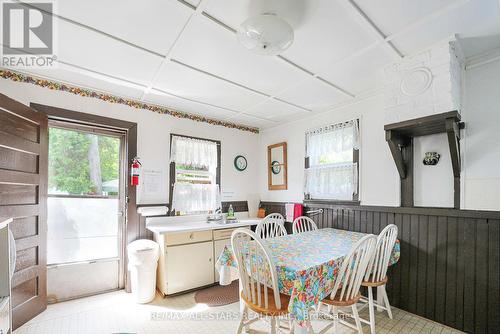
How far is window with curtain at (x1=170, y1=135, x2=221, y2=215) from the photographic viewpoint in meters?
3.40

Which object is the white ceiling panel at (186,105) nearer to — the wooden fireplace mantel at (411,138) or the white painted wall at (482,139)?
the wooden fireplace mantel at (411,138)

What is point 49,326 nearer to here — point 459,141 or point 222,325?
point 222,325

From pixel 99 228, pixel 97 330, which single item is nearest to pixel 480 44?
pixel 97 330

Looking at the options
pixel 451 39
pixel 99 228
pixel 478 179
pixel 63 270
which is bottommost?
pixel 63 270

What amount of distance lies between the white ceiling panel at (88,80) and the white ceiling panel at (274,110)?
4.83ft

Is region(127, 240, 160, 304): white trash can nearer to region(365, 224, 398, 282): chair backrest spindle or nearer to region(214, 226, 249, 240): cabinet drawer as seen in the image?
region(214, 226, 249, 240): cabinet drawer

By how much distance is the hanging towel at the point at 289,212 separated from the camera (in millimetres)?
3582

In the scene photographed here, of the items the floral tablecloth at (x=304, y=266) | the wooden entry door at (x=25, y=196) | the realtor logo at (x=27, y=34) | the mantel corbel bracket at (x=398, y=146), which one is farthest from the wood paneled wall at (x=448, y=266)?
the wooden entry door at (x=25, y=196)

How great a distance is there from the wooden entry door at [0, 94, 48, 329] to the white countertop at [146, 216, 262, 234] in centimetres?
107

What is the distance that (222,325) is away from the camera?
7.37ft

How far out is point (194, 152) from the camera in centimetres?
360

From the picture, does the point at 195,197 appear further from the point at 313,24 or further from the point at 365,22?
the point at 365,22

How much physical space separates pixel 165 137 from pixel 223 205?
4.57 ft

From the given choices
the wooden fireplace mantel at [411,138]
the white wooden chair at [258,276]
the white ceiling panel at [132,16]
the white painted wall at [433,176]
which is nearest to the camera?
the white ceiling panel at [132,16]
